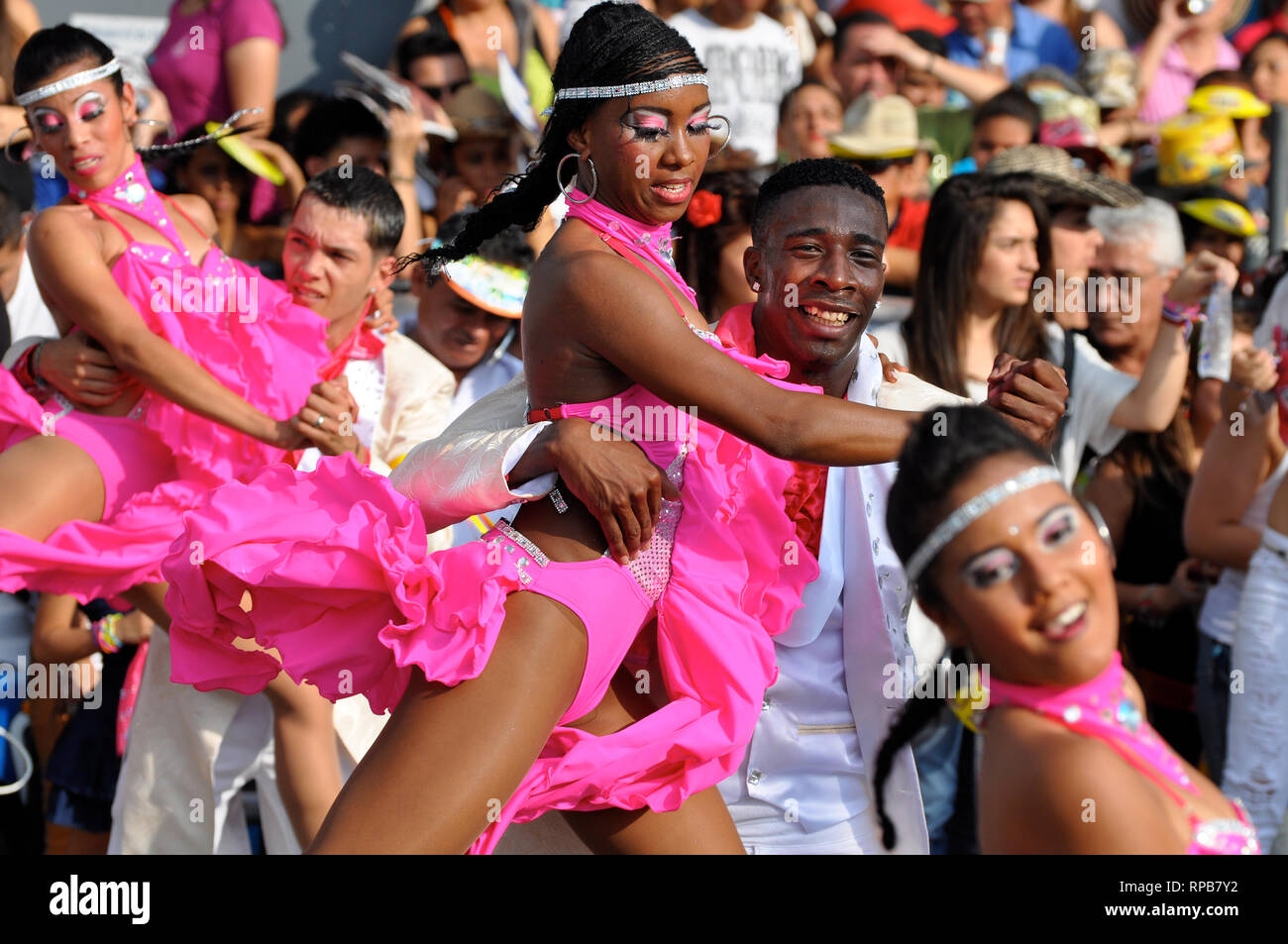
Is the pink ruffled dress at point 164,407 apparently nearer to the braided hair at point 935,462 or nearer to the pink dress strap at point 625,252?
the pink dress strap at point 625,252

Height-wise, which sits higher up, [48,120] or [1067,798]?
[48,120]

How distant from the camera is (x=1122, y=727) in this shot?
192cm

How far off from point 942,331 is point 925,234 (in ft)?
1.23

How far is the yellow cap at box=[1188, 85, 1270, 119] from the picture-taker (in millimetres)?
6918

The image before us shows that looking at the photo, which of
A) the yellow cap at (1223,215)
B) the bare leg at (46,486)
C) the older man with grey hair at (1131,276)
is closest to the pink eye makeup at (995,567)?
the bare leg at (46,486)

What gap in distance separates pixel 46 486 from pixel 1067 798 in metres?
2.67

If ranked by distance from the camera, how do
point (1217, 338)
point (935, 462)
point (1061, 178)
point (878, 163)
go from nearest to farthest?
point (935, 462), point (1217, 338), point (1061, 178), point (878, 163)

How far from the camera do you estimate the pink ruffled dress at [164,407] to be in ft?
12.2

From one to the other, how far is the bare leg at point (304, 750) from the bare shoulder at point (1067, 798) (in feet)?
7.75

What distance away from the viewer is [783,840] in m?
2.98

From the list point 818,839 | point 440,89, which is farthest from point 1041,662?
point 440,89

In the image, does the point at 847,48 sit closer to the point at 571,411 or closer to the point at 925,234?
the point at 925,234
